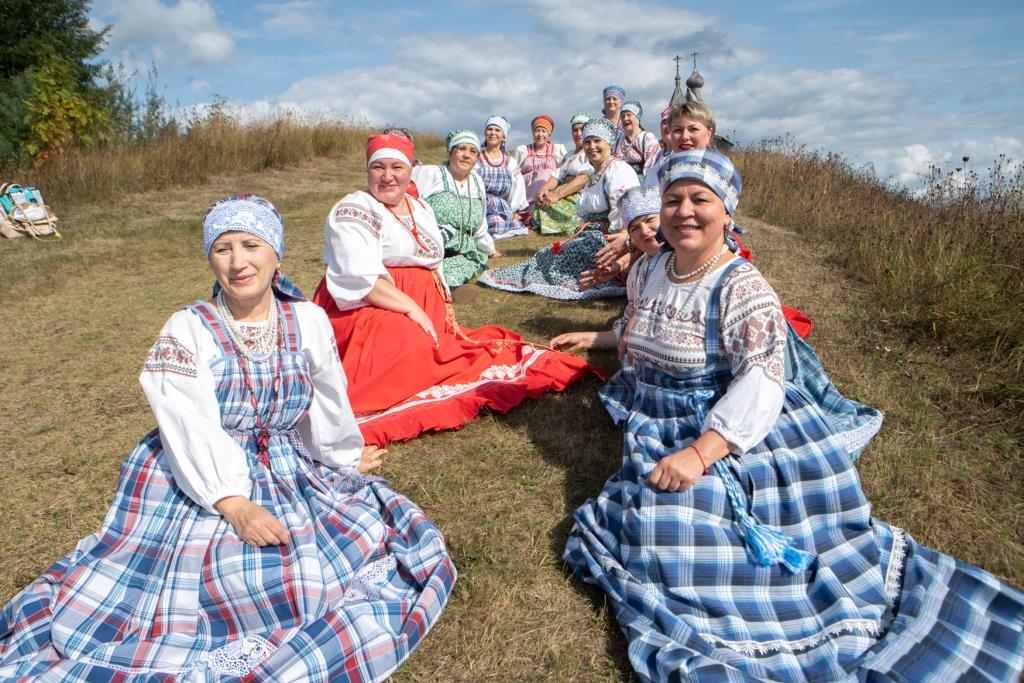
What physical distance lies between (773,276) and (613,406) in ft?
13.3

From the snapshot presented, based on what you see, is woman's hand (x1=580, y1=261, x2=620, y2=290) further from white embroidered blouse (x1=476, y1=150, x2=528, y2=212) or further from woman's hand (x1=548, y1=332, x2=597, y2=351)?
white embroidered blouse (x1=476, y1=150, x2=528, y2=212)

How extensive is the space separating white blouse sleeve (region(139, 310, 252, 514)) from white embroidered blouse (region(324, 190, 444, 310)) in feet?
6.07

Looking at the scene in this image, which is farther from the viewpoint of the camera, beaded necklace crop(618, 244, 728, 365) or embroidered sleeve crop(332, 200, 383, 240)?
embroidered sleeve crop(332, 200, 383, 240)

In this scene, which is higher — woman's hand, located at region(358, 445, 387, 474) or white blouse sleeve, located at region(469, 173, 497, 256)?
white blouse sleeve, located at region(469, 173, 497, 256)

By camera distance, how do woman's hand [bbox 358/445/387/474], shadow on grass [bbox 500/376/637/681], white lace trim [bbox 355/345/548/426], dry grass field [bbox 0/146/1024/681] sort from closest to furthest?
dry grass field [bbox 0/146/1024/681]
shadow on grass [bbox 500/376/637/681]
woman's hand [bbox 358/445/387/474]
white lace trim [bbox 355/345/548/426]

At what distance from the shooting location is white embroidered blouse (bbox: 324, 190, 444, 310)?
4383mm

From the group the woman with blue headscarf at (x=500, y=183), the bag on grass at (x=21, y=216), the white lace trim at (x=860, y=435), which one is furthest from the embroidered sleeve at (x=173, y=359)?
the bag on grass at (x=21, y=216)

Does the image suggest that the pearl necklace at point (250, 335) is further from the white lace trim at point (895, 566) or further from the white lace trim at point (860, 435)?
the white lace trim at point (860, 435)

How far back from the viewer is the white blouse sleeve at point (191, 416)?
98.3 inches

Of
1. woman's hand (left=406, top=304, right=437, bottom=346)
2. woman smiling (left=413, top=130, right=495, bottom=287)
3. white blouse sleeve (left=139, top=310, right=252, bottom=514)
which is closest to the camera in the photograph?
white blouse sleeve (left=139, top=310, right=252, bottom=514)

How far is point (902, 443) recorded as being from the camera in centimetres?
383

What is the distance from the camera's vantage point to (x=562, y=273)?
725 cm

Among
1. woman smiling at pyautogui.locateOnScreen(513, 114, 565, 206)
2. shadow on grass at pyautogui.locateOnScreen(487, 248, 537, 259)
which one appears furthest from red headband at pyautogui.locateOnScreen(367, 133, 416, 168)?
→ woman smiling at pyautogui.locateOnScreen(513, 114, 565, 206)

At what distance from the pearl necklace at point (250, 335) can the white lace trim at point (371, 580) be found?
0.92 metres
